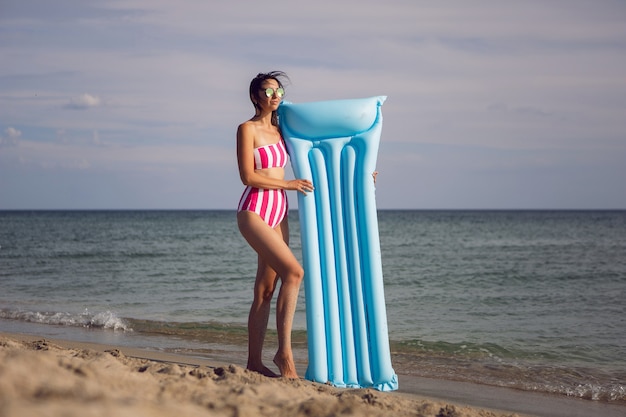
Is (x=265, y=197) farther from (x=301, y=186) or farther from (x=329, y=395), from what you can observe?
(x=329, y=395)

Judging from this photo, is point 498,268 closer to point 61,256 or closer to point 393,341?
point 393,341

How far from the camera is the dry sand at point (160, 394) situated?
2309 millimetres

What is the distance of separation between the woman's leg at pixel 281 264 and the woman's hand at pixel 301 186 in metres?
0.25

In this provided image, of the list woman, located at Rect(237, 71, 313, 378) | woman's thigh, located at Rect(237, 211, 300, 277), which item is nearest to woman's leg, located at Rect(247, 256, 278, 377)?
woman, located at Rect(237, 71, 313, 378)

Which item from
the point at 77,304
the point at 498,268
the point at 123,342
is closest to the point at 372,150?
the point at 123,342

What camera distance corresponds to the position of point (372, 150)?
409 cm

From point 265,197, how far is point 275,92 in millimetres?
585

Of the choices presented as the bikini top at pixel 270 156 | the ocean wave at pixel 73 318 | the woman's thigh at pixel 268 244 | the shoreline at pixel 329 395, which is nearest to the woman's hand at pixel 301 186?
the bikini top at pixel 270 156

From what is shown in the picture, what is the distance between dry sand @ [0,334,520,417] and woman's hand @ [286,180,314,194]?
40.7 inches

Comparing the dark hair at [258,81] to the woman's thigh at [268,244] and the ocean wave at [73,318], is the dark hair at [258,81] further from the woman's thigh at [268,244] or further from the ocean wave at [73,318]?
the ocean wave at [73,318]

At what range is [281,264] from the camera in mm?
3908

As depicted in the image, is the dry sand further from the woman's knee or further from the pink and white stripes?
the pink and white stripes

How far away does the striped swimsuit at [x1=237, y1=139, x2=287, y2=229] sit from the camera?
395 cm

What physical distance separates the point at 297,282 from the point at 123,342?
282 cm
